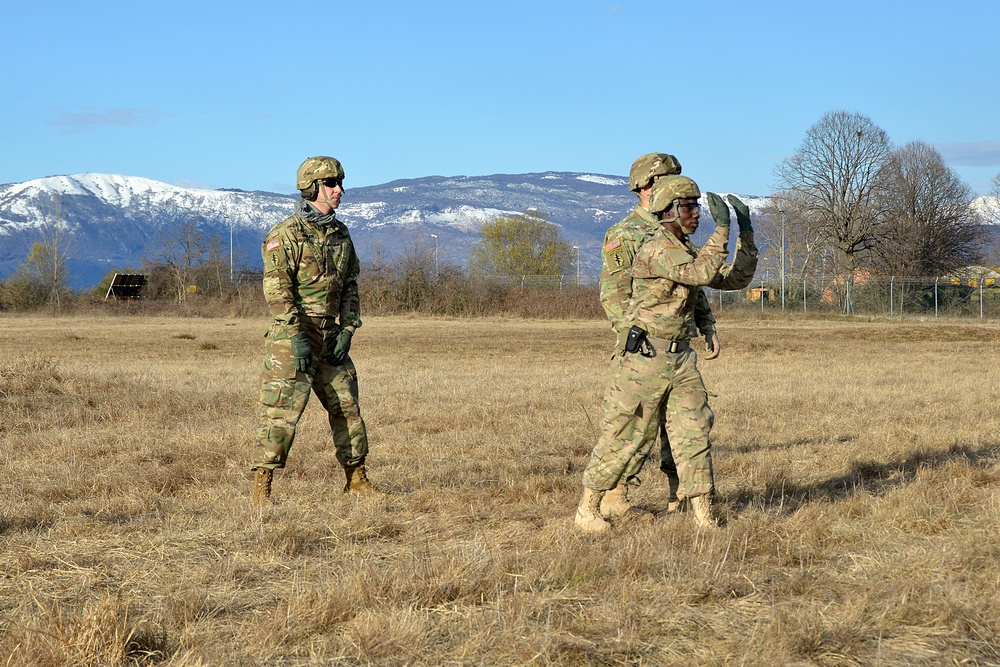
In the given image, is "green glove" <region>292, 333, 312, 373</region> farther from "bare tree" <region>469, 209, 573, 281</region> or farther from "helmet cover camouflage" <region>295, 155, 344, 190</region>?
"bare tree" <region>469, 209, 573, 281</region>

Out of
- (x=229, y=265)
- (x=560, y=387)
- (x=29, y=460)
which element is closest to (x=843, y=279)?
(x=229, y=265)

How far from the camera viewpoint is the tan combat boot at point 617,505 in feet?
20.4

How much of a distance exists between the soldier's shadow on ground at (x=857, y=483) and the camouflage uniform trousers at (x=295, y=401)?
2.40 metres

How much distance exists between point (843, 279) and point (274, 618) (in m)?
52.3

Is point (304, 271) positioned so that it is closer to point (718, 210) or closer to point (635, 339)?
point (635, 339)

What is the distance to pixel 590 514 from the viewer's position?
5.80 m

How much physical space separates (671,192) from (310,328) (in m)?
2.53

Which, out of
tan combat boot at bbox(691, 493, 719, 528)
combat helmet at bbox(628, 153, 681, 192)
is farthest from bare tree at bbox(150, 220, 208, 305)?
tan combat boot at bbox(691, 493, 719, 528)

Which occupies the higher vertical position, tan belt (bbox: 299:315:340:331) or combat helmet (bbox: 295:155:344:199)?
combat helmet (bbox: 295:155:344:199)

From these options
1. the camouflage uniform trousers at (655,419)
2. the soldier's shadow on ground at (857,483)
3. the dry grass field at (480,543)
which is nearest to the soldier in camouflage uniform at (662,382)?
the camouflage uniform trousers at (655,419)

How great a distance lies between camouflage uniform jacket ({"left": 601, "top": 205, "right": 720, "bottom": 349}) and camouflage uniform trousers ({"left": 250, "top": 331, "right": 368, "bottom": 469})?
1.74m

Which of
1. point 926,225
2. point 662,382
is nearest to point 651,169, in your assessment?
point 662,382

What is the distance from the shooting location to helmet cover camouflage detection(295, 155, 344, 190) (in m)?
6.93

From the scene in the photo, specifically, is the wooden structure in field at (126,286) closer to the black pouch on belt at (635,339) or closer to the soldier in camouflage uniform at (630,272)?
the soldier in camouflage uniform at (630,272)
